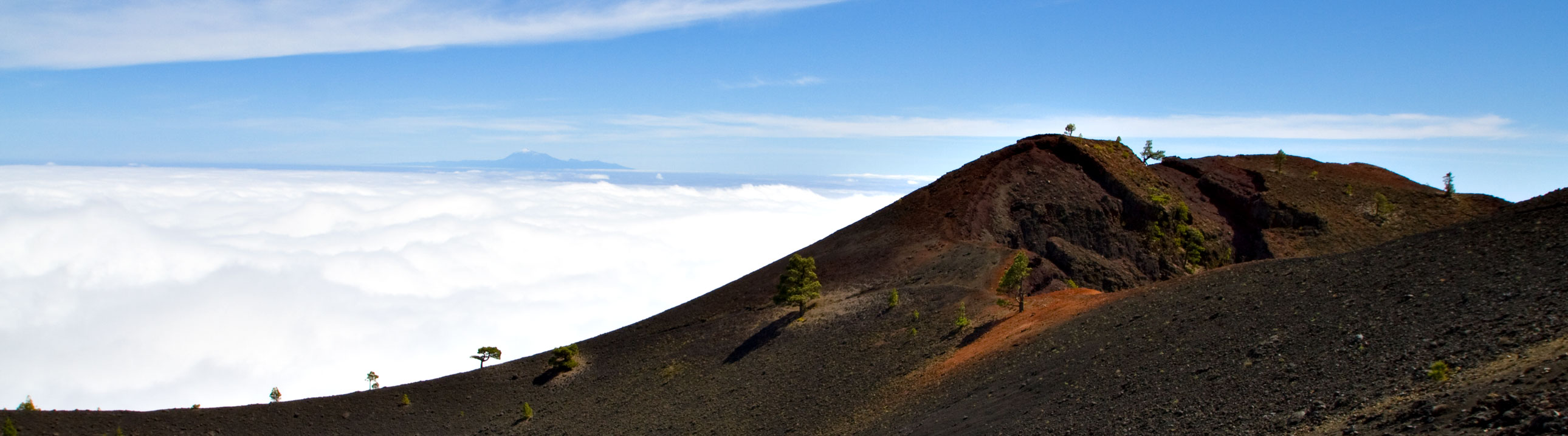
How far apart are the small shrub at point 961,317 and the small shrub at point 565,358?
16.7 meters

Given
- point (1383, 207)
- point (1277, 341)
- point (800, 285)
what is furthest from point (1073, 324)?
point (1383, 207)

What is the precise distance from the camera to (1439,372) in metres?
13.6

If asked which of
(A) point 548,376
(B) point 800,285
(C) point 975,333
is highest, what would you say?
(B) point 800,285

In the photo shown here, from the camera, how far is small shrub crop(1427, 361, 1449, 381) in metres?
13.5

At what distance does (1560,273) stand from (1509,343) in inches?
204

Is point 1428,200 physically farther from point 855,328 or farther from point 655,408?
point 655,408

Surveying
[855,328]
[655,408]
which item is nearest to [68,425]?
[655,408]

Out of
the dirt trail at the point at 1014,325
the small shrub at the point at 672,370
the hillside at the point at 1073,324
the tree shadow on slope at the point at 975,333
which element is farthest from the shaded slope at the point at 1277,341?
the small shrub at the point at 672,370

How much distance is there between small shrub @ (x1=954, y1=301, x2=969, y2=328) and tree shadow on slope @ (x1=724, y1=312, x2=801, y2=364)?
7.56m

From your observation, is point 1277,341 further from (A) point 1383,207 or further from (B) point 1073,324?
(A) point 1383,207

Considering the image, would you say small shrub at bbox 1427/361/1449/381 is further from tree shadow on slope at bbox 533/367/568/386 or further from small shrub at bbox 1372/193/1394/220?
small shrub at bbox 1372/193/1394/220

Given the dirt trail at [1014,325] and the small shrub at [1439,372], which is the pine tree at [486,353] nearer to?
the dirt trail at [1014,325]

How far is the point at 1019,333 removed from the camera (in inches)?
1059

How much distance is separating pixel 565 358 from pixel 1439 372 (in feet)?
102
